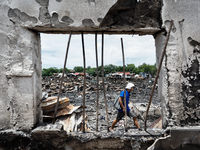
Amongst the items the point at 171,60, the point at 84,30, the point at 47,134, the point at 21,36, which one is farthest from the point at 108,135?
the point at 21,36

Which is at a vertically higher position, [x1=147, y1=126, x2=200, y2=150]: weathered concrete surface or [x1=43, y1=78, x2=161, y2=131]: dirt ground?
[x1=147, y1=126, x2=200, y2=150]: weathered concrete surface

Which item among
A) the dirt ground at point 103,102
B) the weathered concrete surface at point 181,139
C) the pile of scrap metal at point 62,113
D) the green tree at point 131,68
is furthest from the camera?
the green tree at point 131,68

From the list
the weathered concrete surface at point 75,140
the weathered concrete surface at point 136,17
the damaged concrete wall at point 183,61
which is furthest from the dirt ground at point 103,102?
the weathered concrete surface at point 136,17

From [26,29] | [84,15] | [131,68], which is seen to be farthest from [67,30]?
[131,68]

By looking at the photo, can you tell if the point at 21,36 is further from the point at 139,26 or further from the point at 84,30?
the point at 139,26

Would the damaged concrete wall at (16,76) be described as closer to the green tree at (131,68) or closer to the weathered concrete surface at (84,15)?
the weathered concrete surface at (84,15)

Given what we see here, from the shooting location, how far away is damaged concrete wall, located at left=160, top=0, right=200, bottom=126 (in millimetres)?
1882

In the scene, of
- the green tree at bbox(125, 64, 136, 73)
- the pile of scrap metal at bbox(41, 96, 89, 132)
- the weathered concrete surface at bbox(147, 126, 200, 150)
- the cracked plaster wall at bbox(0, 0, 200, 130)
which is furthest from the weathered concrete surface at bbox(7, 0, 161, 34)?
the green tree at bbox(125, 64, 136, 73)

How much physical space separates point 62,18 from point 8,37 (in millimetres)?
811

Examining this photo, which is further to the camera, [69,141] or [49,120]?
[49,120]

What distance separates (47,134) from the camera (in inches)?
72.1

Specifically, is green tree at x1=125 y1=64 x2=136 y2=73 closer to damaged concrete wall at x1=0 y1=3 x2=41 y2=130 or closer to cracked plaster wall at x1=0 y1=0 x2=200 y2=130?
cracked plaster wall at x1=0 y1=0 x2=200 y2=130

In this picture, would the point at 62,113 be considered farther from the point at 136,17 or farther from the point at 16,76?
the point at 136,17

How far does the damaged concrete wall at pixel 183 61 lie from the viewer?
1882mm
